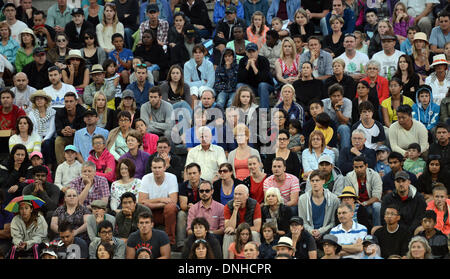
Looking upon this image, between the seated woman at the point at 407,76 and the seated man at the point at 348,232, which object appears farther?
the seated woman at the point at 407,76

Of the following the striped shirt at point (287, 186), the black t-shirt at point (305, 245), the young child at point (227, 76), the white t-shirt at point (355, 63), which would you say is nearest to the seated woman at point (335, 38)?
the white t-shirt at point (355, 63)

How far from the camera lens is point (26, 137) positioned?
14.9m

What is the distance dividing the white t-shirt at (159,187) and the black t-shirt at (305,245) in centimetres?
214

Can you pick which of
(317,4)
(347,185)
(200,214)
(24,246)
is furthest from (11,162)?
(317,4)

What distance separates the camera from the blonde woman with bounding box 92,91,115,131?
15352 mm

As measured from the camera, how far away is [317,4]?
18391 mm

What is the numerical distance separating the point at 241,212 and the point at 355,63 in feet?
15.8

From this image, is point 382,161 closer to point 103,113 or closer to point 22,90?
point 103,113

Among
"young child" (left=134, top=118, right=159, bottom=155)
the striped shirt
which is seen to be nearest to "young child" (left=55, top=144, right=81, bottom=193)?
"young child" (left=134, top=118, right=159, bottom=155)

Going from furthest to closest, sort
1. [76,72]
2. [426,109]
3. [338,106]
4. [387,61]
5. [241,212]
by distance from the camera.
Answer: [76,72]
[387,61]
[338,106]
[426,109]
[241,212]

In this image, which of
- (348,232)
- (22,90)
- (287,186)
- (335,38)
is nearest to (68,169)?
(22,90)

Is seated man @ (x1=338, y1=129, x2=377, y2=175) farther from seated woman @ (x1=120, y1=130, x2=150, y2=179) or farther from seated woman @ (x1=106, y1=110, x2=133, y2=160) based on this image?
seated woman @ (x1=106, y1=110, x2=133, y2=160)

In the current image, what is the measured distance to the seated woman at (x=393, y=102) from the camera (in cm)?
1512

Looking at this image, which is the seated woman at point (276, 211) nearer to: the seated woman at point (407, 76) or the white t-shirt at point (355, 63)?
the seated woman at point (407, 76)
